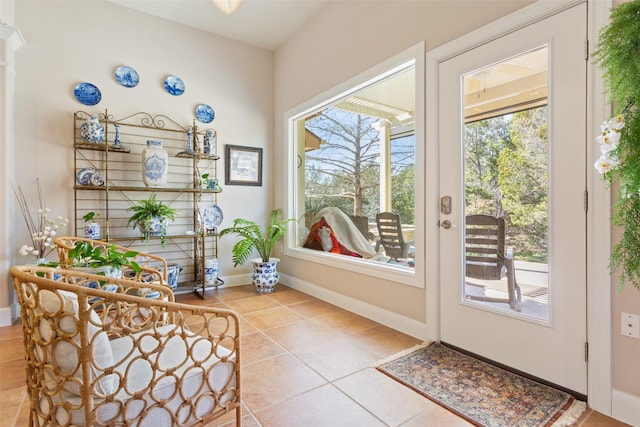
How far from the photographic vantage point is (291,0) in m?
3.39

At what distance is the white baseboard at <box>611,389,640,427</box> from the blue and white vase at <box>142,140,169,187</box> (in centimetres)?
390

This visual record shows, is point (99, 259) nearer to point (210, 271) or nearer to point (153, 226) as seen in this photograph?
point (153, 226)

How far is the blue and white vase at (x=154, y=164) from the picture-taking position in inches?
130

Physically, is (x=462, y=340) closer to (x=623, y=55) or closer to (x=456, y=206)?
(x=456, y=206)

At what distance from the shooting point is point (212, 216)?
3.95 m

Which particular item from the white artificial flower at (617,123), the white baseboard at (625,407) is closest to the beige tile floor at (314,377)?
the white baseboard at (625,407)

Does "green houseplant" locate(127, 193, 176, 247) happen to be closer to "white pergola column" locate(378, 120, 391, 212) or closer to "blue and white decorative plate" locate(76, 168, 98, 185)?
"blue and white decorative plate" locate(76, 168, 98, 185)

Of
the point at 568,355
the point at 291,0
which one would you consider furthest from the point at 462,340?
the point at 291,0

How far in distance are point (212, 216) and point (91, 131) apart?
151 centimetres

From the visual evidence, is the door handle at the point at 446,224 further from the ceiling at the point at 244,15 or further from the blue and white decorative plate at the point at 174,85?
the blue and white decorative plate at the point at 174,85

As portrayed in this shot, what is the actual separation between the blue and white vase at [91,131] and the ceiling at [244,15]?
1.41 m

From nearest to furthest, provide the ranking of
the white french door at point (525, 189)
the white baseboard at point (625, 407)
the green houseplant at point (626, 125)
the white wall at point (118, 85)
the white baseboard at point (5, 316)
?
the green houseplant at point (626, 125) → the white baseboard at point (625, 407) → the white french door at point (525, 189) → the white baseboard at point (5, 316) → the white wall at point (118, 85)

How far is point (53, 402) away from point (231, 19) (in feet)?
13.0

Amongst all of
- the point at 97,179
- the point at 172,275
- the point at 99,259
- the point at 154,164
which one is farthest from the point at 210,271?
the point at 99,259
